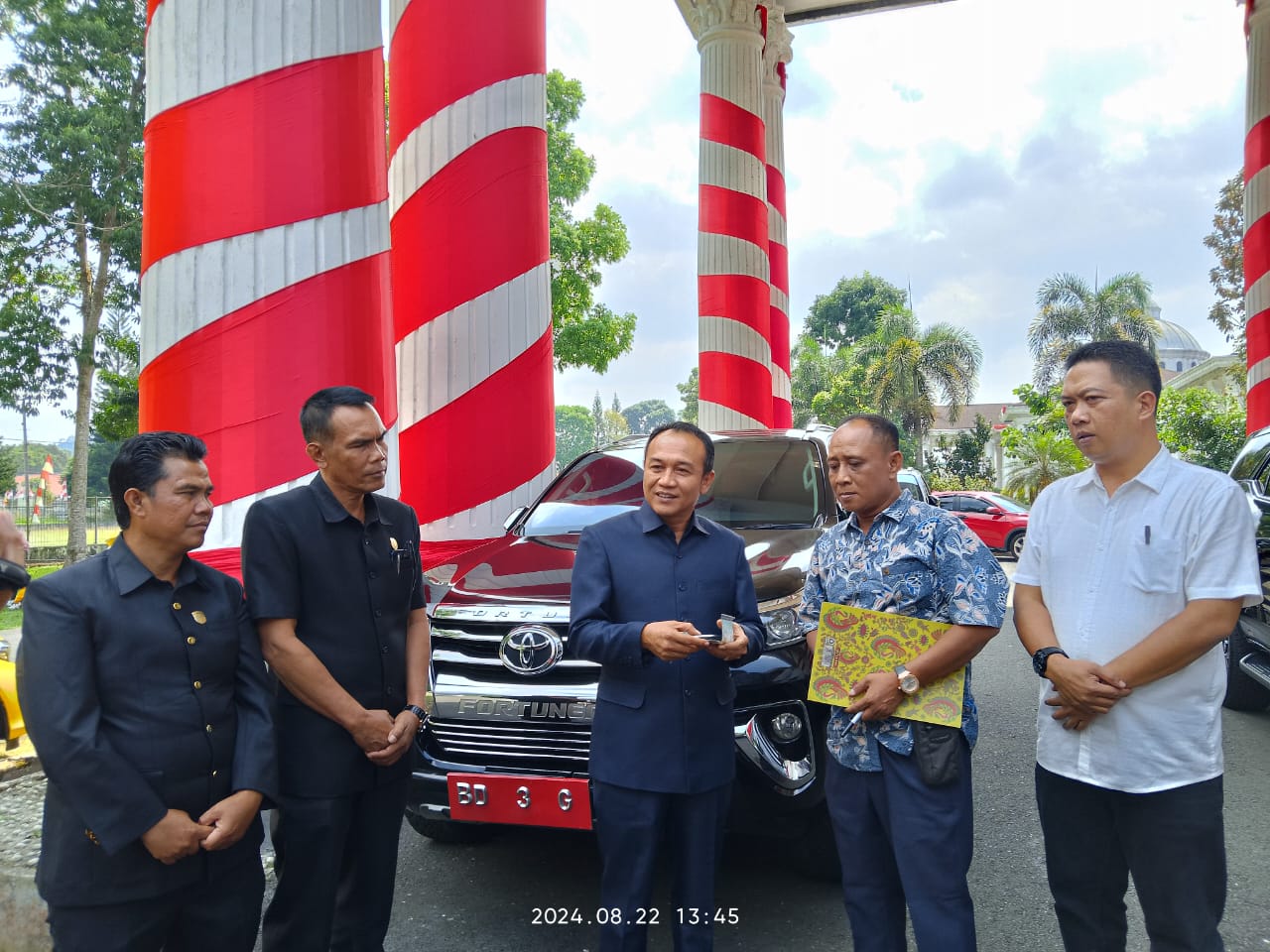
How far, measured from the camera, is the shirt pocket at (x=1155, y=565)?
2.00 meters

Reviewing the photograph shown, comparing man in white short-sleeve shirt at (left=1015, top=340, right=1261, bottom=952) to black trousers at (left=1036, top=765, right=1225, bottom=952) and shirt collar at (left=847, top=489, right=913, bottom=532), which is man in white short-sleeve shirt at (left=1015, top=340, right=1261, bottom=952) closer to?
black trousers at (left=1036, top=765, right=1225, bottom=952)

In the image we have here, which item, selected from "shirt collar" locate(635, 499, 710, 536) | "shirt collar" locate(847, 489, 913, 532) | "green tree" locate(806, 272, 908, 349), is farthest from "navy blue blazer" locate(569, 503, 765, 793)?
"green tree" locate(806, 272, 908, 349)

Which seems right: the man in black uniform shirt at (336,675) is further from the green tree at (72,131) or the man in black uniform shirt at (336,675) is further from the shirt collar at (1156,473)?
the green tree at (72,131)

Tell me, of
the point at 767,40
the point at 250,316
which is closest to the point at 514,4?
the point at 250,316

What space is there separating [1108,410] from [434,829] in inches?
112

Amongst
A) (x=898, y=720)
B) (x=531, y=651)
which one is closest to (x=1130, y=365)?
(x=898, y=720)

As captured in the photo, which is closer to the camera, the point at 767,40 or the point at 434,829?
the point at 434,829

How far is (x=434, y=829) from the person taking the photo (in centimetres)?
357

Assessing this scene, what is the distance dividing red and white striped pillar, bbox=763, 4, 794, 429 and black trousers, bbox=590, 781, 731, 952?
9.99m

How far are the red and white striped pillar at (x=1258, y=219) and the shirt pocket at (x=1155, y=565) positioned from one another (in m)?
9.60

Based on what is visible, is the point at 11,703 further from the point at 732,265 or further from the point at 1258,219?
the point at 1258,219

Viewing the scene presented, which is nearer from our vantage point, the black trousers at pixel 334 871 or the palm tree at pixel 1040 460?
the black trousers at pixel 334 871

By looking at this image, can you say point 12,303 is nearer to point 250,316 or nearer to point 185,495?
point 250,316

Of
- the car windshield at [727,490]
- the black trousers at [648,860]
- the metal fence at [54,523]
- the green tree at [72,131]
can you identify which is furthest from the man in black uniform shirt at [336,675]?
the metal fence at [54,523]
